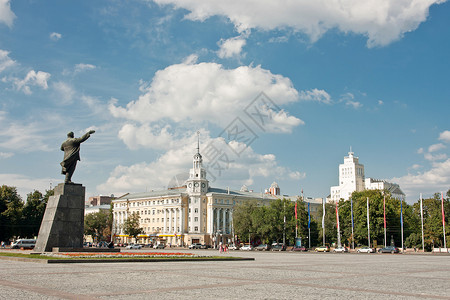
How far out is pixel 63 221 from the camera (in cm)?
3166

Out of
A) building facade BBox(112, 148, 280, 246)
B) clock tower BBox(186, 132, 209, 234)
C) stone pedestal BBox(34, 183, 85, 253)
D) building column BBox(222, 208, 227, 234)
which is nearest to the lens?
stone pedestal BBox(34, 183, 85, 253)

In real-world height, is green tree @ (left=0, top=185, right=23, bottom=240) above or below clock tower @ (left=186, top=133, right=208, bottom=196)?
below

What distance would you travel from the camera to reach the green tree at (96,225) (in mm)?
120994

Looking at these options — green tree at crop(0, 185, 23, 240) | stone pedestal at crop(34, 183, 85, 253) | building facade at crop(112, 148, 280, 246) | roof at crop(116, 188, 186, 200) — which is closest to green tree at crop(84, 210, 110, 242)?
building facade at crop(112, 148, 280, 246)

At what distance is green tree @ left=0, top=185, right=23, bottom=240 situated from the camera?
70000mm

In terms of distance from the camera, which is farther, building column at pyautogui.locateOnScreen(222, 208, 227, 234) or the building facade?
building column at pyautogui.locateOnScreen(222, 208, 227, 234)

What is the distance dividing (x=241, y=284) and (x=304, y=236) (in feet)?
248

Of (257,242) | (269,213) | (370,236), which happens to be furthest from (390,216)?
(257,242)

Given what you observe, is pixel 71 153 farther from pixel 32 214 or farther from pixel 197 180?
pixel 197 180

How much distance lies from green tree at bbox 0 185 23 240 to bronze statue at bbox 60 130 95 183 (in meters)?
42.2

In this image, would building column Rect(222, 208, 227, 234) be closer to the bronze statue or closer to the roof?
the roof

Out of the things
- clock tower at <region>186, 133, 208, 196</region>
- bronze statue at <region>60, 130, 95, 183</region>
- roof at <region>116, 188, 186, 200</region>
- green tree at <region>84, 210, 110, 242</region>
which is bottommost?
green tree at <region>84, 210, 110, 242</region>

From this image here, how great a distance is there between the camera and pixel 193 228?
119375 mm

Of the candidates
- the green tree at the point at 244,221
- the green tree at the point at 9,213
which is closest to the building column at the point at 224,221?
the green tree at the point at 244,221
